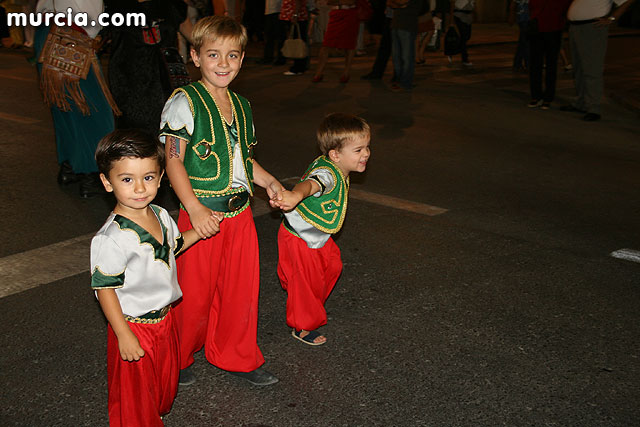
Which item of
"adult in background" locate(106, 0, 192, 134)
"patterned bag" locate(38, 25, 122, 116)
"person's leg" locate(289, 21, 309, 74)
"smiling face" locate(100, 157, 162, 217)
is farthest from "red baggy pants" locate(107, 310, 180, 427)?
"person's leg" locate(289, 21, 309, 74)

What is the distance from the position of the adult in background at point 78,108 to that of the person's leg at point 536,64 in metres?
6.74

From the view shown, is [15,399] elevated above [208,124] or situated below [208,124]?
below

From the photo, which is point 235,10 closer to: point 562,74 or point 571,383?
point 562,74

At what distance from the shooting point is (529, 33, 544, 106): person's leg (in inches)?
407

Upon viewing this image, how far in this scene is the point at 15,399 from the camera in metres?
3.20

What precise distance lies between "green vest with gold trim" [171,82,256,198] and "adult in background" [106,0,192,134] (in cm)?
219

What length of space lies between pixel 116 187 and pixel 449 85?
1093cm

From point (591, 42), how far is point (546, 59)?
0.87 meters

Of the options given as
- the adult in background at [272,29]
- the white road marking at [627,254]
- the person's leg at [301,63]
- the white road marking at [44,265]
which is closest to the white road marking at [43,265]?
the white road marking at [44,265]

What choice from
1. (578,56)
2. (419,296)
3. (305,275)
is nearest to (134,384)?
(305,275)

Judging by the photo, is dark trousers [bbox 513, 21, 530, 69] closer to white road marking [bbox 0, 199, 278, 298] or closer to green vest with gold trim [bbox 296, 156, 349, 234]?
white road marking [bbox 0, 199, 278, 298]

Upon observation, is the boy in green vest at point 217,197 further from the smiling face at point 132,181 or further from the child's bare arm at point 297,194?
the smiling face at point 132,181

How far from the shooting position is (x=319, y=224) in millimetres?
3531

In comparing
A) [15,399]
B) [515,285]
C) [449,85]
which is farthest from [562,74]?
[15,399]
